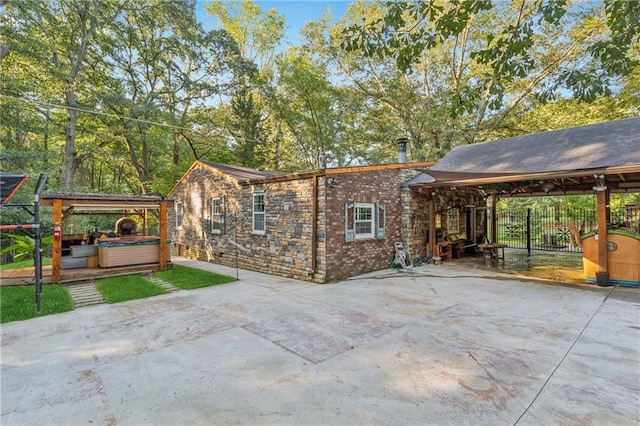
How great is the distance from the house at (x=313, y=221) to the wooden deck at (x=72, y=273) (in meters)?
2.97

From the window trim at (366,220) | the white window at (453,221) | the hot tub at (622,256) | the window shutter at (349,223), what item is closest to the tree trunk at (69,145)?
the window shutter at (349,223)

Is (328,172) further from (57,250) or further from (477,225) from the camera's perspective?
(477,225)

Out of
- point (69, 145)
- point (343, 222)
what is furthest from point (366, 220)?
point (69, 145)

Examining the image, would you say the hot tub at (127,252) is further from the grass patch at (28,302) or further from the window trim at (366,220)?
the window trim at (366,220)

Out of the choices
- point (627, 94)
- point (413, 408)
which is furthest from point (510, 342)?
point (627, 94)

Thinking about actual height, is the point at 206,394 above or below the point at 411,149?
below

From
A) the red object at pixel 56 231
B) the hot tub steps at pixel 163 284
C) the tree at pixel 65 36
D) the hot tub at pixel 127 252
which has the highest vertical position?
the tree at pixel 65 36

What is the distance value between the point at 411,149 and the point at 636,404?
1911 centimetres

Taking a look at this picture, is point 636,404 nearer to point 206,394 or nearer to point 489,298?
point 489,298

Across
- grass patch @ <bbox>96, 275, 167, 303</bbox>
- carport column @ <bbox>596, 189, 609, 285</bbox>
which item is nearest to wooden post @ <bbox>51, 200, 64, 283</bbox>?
grass patch @ <bbox>96, 275, 167, 303</bbox>

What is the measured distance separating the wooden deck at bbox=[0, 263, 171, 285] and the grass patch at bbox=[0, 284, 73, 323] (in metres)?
0.34

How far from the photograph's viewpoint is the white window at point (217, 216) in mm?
11352

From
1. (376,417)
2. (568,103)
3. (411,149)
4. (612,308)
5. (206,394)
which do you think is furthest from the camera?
(411,149)

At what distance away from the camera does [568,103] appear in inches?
637
